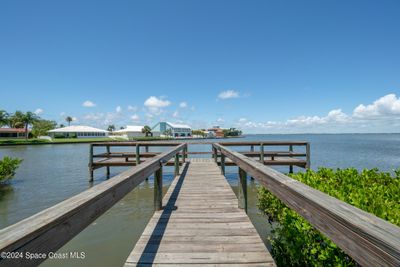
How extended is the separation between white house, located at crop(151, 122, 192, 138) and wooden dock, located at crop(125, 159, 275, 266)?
96.3 meters

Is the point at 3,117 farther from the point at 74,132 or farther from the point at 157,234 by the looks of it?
the point at 157,234

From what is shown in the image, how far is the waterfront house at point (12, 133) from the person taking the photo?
64881mm

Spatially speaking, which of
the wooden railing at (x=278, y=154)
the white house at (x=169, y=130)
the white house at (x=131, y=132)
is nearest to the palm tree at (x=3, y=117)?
the white house at (x=131, y=132)

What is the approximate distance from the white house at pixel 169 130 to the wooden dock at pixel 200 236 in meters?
96.3

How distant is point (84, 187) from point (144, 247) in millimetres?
9011

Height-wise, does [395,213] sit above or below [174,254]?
above

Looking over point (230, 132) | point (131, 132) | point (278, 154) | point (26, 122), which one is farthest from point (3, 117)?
point (230, 132)

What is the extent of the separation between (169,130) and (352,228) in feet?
328

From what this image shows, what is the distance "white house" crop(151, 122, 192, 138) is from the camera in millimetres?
100812

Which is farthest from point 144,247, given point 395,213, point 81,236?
point 81,236

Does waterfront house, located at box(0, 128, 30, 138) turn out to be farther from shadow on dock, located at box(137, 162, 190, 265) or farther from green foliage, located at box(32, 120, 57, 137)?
shadow on dock, located at box(137, 162, 190, 265)

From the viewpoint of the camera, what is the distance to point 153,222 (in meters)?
3.74

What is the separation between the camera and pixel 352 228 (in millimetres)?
1192

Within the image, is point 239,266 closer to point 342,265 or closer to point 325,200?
point 342,265
